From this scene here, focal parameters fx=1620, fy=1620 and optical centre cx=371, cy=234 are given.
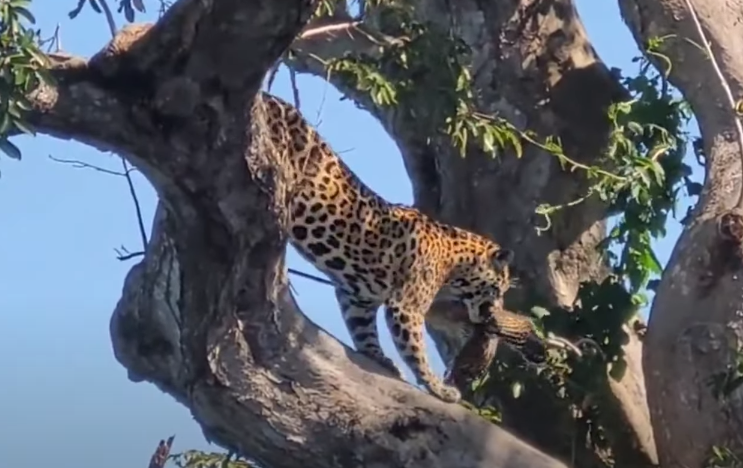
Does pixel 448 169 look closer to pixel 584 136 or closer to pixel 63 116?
pixel 584 136

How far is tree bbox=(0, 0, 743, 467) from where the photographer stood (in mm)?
3176

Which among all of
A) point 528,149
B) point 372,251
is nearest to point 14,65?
point 372,251

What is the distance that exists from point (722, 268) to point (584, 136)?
1006 mm

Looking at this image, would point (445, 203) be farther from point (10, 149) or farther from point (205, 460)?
point (10, 149)

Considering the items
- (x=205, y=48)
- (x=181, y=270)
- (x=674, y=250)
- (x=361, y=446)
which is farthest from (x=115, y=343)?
(x=674, y=250)

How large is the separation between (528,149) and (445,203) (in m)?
0.36

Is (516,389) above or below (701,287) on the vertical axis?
below

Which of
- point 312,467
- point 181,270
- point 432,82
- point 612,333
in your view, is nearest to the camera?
point 181,270

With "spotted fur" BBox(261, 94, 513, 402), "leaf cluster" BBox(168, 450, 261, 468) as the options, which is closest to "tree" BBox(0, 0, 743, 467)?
"spotted fur" BBox(261, 94, 513, 402)

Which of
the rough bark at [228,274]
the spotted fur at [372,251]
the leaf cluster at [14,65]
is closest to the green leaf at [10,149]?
the leaf cluster at [14,65]

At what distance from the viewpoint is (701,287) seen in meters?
4.14

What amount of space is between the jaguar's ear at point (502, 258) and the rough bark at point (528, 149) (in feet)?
0.47

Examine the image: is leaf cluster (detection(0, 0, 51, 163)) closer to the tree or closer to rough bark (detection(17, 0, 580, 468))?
the tree

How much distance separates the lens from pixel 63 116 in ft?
10.3
